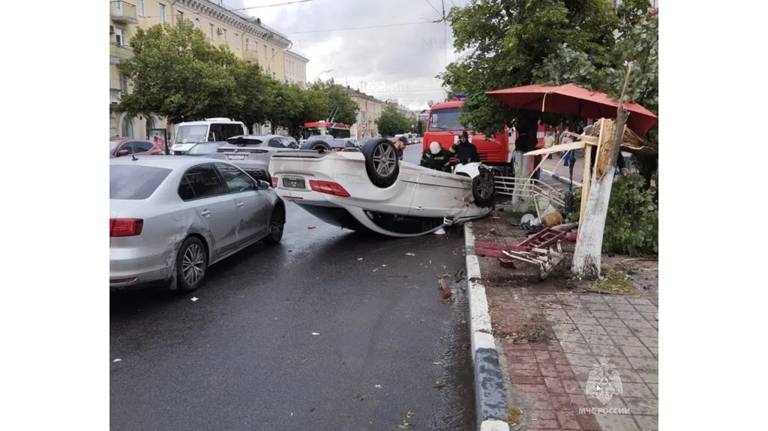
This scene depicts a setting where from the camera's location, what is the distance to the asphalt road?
3764 mm

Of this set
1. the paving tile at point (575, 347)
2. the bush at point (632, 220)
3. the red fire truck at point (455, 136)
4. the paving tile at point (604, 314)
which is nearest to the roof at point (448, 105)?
the red fire truck at point (455, 136)

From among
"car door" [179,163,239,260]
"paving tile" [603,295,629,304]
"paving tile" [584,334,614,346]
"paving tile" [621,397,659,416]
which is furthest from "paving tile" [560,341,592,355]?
"car door" [179,163,239,260]

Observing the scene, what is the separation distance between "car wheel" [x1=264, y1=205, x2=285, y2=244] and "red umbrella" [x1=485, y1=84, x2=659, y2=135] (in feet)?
12.3

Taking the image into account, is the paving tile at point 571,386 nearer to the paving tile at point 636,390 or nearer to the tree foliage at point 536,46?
the paving tile at point 636,390

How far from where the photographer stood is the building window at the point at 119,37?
38.2 m

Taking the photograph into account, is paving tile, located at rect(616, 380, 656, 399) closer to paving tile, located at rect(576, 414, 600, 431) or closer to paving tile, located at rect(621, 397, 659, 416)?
paving tile, located at rect(621, 397, 659, 416)

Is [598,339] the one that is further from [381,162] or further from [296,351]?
[381,162]

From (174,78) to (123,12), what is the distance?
11.1 meters

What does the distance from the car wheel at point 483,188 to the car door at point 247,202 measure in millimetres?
3869

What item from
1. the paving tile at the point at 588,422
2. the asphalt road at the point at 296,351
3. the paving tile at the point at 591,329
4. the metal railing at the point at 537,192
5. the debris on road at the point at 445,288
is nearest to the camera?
the paving tile at the point at 588,422

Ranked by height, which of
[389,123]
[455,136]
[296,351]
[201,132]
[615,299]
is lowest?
[296,351]

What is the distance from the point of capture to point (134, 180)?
6.12m

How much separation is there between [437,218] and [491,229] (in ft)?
3.12

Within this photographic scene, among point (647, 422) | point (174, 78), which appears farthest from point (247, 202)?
point (174, 78)
